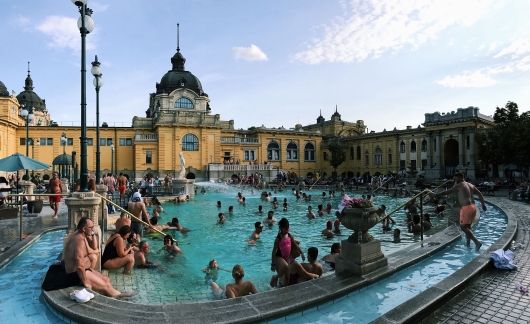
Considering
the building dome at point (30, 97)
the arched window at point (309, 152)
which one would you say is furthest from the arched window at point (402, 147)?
the building dome at point (30, 97)

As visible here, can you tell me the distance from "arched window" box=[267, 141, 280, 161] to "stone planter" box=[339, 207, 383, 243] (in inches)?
1977

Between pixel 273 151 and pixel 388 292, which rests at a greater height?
pixel 273 151

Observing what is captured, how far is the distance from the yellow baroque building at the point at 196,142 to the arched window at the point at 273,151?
166 mm

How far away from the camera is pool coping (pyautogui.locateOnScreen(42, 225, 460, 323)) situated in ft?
14.5

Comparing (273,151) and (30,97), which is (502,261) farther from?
(30,97)

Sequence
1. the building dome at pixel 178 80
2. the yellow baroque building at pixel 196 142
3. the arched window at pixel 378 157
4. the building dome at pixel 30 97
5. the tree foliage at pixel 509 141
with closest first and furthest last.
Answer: the tree foliage at pixel 509 141
the yellow baroque building at pixel 196 142
the building dome at pixel 178 80
the arched window at pixel 378 157
the building dome at pixel 30 97

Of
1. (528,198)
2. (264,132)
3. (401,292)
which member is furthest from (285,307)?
(264,132)

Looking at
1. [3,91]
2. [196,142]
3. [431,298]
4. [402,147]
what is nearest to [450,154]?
[402,147]

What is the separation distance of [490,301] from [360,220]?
Result: 223cm

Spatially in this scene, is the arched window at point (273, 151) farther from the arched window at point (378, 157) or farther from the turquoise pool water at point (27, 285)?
the turquoise pool water at point (27, 285)

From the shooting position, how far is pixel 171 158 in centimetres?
4638

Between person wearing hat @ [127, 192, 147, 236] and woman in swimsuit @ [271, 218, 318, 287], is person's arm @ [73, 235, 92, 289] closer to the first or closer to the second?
woman in swimsuit @ [271, 218, 318, 287]

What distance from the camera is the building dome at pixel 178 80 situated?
5022cm

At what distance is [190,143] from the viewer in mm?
47500
